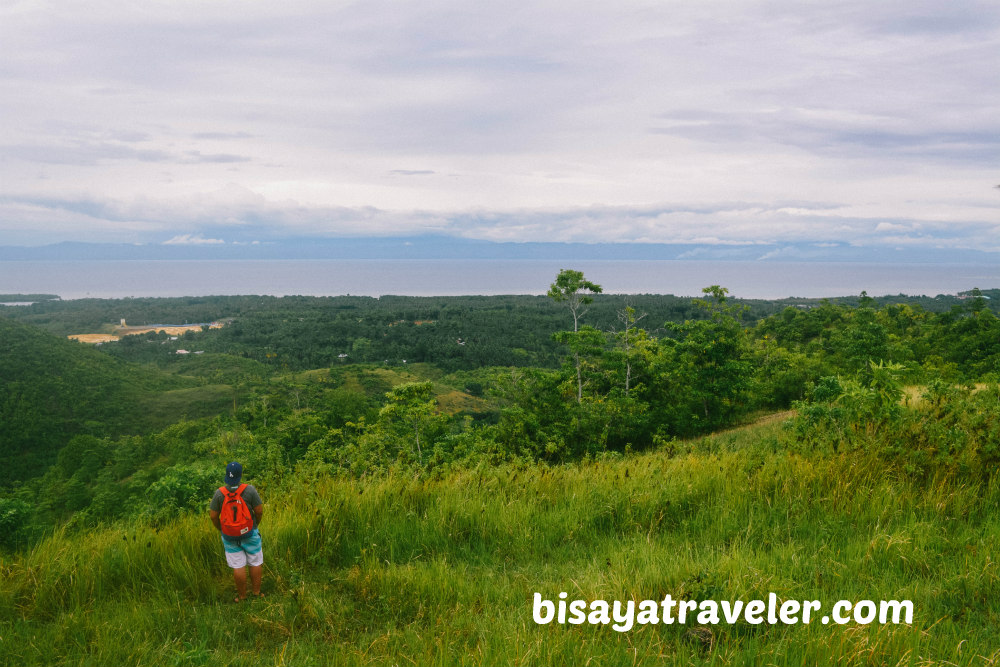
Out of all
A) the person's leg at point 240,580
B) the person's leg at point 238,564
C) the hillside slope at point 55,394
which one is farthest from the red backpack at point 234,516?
the hillside slope at point 55,394

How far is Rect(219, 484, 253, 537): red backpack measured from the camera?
12.5ft

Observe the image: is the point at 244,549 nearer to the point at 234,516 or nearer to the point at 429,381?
the point at 234,516

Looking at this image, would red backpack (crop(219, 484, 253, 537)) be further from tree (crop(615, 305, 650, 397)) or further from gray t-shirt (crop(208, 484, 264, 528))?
tree (crop(615, 305, 650, 397))

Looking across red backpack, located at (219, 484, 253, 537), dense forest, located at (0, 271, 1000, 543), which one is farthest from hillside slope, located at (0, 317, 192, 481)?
red backpack, located at (219, 484, 253, 537)

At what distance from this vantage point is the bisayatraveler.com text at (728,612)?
2830 millimetres

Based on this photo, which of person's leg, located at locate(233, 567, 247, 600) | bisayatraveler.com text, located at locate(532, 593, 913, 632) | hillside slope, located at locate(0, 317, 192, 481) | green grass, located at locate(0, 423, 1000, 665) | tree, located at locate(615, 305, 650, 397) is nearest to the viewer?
green grass, located at locate(0, 423, 1000, 665)

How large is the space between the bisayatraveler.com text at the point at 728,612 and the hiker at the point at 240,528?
215cm

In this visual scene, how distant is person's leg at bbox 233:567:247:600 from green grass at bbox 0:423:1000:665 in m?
0.09

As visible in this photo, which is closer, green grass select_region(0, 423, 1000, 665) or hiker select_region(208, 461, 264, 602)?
green grass select_region(0, 423, 1000, 665)

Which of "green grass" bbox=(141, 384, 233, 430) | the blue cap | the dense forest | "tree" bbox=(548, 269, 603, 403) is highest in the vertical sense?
"tree" bbox=(548, 269, 603, 403)

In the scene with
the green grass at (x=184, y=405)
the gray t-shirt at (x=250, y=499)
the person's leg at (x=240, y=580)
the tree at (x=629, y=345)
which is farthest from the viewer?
the green grass at (x=184, y=405)

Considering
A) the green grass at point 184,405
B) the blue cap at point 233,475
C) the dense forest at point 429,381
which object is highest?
the blue cap at point 233,475

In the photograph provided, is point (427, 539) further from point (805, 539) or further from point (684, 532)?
point (805, 539)

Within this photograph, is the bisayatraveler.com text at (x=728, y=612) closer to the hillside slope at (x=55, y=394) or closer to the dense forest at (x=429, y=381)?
the dense forest at (x=429, y=381)
